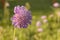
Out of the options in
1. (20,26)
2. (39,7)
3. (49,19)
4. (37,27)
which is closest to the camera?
(20,26)

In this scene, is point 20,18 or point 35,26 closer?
point 20,18

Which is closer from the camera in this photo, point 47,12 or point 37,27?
point 37,27

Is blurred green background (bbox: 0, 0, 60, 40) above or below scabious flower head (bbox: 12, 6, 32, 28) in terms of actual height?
below

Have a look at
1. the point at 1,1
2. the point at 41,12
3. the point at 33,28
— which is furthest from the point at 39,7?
the point at 33,28

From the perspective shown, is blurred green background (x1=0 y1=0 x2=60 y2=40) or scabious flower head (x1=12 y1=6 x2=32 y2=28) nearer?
scabious flower head (x1=12 y1=6 x2=32 y2=28)

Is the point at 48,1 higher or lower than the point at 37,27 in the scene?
higher

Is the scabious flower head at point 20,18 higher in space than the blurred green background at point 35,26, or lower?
higher

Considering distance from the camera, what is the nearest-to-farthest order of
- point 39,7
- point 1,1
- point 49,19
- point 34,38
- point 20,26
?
point 20,26
point 34,38
point 49,19
point 1,1
point 39,7

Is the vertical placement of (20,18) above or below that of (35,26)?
above

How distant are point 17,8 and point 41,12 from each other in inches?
95.5

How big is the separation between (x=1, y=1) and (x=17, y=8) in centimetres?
230

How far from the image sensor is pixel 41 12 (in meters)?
3.37

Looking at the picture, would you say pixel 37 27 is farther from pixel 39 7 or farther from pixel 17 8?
pixel 17 8

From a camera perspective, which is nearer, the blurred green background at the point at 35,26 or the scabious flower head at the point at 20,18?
the scabious flower head at the point at 20,18
